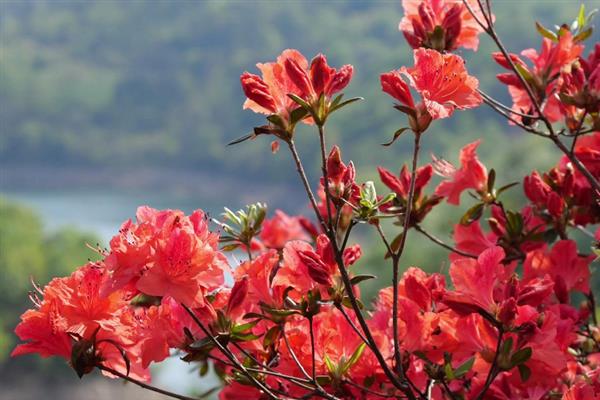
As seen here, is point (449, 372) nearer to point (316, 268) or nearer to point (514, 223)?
point (316, 268)

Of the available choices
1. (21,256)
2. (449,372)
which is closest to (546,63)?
(449,372)

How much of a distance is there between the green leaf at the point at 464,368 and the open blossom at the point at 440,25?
332 millimetres

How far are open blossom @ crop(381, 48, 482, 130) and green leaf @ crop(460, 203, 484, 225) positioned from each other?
25 centimetres

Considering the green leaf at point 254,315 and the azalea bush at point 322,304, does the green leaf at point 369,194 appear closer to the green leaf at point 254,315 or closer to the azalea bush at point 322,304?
the azalea bush at point 322,304

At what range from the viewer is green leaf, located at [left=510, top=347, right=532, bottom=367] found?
1.93 feet

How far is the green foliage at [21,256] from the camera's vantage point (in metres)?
16.6

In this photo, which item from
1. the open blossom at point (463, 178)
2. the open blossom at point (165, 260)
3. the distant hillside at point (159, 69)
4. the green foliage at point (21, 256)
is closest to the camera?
the open blossom at point (165, 260)

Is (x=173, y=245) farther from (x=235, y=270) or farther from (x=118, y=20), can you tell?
(x=118, y=20)

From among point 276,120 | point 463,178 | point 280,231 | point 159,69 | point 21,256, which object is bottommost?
point 21,256

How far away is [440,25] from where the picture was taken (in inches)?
32.0

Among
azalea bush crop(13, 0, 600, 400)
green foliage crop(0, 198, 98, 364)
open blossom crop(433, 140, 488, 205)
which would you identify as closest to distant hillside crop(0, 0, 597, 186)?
green foliage crop(0, 198, 98, 364)

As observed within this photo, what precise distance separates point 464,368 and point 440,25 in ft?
1.17

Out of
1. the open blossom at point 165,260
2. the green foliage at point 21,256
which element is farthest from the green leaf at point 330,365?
the green foliage at point 21,256

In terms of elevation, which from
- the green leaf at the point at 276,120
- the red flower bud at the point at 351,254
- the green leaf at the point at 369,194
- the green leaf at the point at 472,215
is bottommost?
the green leaf at the point at 472,215
